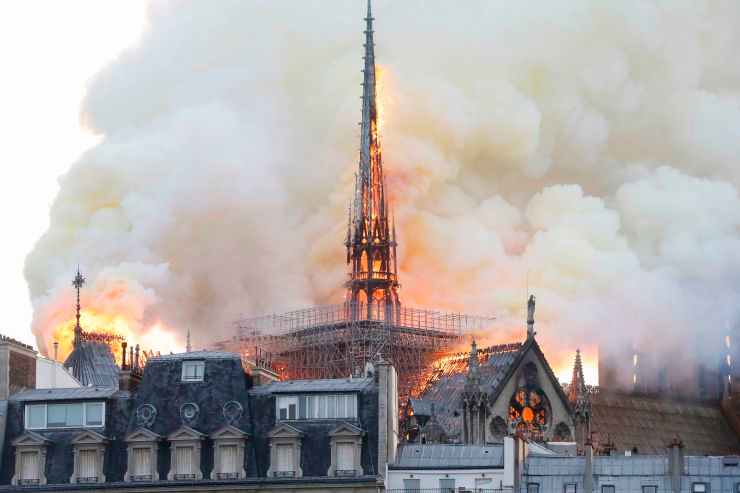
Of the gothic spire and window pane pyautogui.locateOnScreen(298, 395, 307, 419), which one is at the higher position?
the gothic spire

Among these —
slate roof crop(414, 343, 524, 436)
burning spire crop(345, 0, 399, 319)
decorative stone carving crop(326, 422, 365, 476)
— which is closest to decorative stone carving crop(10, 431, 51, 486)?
decorative stone carving crop(326, 422, 365, 476)

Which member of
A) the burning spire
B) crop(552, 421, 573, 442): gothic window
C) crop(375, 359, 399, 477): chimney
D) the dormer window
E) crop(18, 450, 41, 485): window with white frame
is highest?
the burning spire

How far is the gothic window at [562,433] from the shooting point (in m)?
148

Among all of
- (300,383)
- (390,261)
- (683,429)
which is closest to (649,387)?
(683,429)

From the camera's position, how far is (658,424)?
593 feet

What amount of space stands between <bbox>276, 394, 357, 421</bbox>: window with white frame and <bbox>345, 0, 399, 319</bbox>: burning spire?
57440 mm

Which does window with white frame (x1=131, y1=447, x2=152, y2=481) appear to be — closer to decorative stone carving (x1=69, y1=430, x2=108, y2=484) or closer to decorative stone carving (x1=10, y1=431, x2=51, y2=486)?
decorative stone carving (x1=69, y1=430, x2=108, y2=484)

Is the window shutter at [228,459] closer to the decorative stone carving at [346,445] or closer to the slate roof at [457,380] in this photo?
the decorative stone carving at [346,445]

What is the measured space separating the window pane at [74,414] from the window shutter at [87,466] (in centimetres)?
153

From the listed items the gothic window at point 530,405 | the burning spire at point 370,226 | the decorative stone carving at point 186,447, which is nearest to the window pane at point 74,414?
the decorative stone carving at point 186,447

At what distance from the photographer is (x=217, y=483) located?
110375 millimetres

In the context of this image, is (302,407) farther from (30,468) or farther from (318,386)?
(30,468)

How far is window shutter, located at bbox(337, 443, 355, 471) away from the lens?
11003 cm

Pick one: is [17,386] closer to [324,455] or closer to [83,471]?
[83,471]
